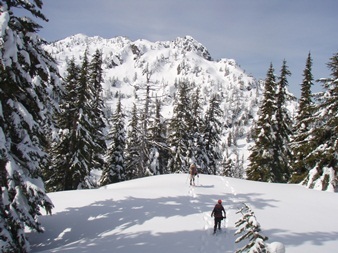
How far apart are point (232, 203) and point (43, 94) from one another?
11862 mm

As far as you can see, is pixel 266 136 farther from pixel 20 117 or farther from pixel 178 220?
pixel 20 117

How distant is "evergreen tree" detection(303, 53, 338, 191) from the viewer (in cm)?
1923

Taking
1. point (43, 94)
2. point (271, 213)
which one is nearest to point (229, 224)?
point (271, 213)

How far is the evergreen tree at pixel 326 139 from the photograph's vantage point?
19234mm

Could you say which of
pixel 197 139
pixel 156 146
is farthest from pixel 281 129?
pixel 156 146

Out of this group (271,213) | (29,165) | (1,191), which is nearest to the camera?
(1,191)

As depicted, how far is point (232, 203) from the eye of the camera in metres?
16.5

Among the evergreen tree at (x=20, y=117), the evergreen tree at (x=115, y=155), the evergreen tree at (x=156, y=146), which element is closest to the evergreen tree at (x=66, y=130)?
the evergreen tree at (x=115, y=155)

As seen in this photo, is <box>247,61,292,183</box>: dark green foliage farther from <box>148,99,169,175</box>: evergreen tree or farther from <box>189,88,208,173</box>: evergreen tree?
<box>148,99,169,175</box>: evergreen tree

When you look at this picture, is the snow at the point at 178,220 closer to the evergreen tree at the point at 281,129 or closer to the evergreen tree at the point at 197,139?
the evergreen tree at the point at 281,129

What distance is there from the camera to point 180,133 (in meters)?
35.0

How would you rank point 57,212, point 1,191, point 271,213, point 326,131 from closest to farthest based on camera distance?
point 1,191 < point 271,213 < point 57,212 < point 326,131

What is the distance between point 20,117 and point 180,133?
25452 millimetres

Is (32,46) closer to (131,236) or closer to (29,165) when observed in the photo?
(29,165)
